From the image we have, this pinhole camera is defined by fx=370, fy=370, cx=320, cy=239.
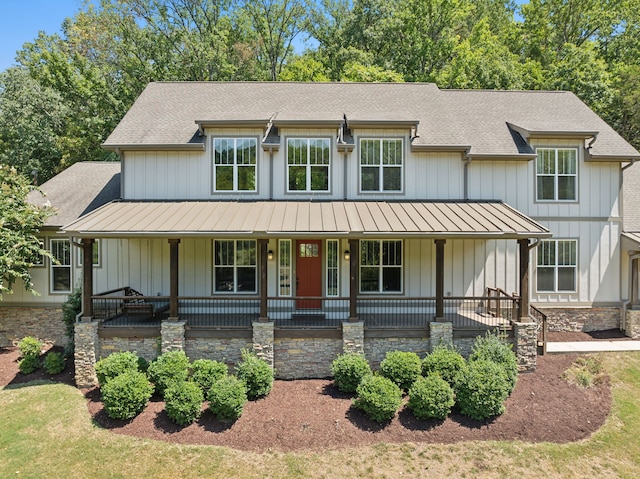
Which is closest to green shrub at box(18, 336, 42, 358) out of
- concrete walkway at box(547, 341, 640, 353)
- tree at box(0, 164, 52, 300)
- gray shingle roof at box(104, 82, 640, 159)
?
tree at box(0, 164, 52, 300)

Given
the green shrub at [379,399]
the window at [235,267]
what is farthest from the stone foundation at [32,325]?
the green shrub at [379,399]

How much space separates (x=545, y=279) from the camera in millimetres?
12422

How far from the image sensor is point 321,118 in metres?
12.2

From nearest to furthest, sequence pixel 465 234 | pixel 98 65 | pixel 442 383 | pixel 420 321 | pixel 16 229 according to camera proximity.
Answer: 1. pixel 442 383
2. pixel 465 234
3. pixel 420 321
4. pixel 16 229
5. pixel 98 65

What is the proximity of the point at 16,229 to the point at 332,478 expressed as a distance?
1189 centimetres

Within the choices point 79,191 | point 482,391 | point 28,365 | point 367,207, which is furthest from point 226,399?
point 79,191

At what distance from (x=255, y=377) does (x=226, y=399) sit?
40.0 inches

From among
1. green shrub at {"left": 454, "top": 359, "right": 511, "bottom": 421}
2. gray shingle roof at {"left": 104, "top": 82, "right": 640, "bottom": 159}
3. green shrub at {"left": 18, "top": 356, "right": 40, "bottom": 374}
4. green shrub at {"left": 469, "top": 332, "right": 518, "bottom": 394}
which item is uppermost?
gray shingle roof at {"left": 104, "top": 82, "right": 640, "bottom": 159}

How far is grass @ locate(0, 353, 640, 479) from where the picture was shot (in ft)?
21.4

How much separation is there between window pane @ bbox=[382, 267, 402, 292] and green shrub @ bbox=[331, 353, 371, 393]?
357 centimetres

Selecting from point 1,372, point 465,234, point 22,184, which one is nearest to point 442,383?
point 465,234

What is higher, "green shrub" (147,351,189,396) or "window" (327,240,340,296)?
"window" (327,240,340,296)

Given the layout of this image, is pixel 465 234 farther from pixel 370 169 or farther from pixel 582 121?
pixel 582 121

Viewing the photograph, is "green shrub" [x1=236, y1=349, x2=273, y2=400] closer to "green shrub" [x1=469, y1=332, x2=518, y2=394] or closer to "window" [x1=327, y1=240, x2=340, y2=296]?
"window" [x1=327, y1=240, x2=340, y2=296]
